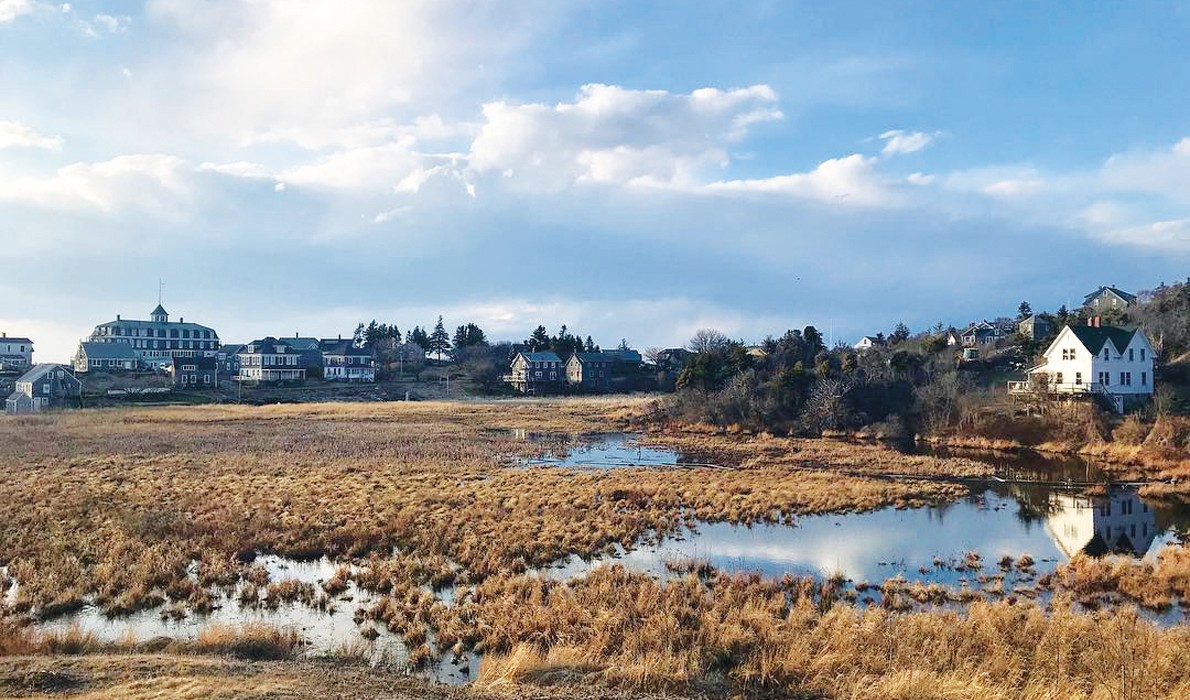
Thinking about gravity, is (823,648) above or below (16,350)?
below

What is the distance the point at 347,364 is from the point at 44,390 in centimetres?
4023

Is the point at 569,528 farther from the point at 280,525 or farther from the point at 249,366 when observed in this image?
the point at 249,366

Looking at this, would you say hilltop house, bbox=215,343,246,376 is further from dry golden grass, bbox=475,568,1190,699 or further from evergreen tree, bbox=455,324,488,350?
dry golden grass, bbox=475,568,1190,699

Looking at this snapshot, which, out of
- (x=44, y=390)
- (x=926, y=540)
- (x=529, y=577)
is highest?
(x=44, y=390)

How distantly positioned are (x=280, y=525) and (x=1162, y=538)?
29037 millimetres

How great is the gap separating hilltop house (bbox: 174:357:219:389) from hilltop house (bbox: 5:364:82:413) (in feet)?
46.0

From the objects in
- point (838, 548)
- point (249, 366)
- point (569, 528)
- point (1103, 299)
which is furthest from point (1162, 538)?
point (249, 366)

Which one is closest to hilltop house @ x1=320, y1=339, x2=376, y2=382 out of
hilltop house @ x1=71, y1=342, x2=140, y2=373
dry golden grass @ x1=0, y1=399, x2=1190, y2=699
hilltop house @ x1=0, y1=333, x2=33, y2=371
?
hilltop house @ x1=71, y1=342, x2=140, y2=373

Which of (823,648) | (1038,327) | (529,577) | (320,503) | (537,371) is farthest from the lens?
(537,371)

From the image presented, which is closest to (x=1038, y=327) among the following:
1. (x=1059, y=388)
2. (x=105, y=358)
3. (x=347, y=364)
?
(x=1059, y=388)

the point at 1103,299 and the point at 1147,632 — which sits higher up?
the point at 1103,299

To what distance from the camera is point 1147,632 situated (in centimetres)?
1352

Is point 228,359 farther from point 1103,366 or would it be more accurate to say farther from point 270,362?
point 1103,366

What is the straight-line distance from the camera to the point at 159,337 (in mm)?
119875
